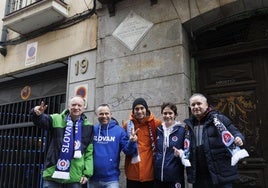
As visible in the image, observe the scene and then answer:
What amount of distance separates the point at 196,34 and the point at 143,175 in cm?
295

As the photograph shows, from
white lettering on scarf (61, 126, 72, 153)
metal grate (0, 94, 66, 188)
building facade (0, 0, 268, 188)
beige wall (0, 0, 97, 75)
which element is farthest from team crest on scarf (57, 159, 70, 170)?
metal grate (0, 94, 66, 188)

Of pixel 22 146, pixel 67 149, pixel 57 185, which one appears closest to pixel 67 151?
pixel 67 149

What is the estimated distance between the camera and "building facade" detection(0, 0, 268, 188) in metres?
4.64

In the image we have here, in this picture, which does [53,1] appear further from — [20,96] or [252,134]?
[252,134]

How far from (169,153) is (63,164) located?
118 cm

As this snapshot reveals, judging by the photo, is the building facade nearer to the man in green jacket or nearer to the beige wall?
the beige wall

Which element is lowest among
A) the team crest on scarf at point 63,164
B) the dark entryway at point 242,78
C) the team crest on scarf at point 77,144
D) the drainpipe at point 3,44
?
the team crest on scarf at point 63,164

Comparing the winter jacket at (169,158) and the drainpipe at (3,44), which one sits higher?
the drainpipe at (3,44)

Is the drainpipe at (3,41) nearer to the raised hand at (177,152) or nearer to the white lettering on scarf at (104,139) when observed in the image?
the white lettering on scarf at (104,139)

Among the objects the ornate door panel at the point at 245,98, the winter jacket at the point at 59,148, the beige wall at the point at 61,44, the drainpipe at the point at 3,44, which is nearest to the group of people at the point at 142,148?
the winter jacket at the point at 59,148

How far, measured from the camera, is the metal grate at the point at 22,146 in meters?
6.52

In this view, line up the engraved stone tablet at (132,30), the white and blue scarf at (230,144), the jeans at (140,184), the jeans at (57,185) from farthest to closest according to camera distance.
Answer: the engraved stone tablet at (132,30) → the jeans at (140,184) → the jeans at (57,185) → the white and blue scarf at (230,144)

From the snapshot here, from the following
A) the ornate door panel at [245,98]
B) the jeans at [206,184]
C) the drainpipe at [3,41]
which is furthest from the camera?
the drainpipe at [3,41]

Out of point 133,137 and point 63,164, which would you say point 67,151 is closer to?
point 63,164
